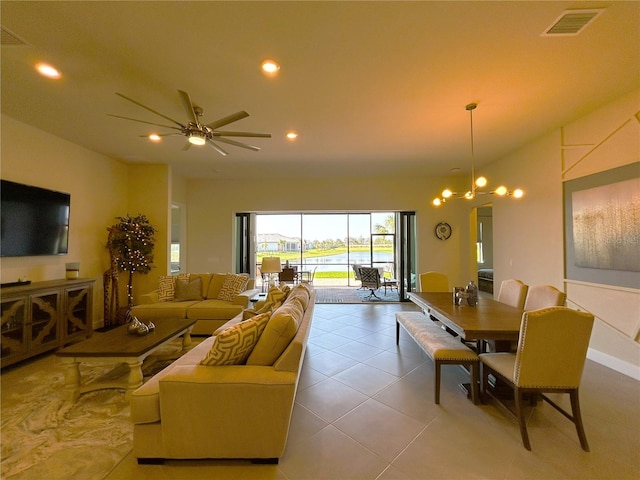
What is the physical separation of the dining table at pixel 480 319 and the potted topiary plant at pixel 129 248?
15.8 ft

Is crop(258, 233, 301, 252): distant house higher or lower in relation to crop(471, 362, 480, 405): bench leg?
higher

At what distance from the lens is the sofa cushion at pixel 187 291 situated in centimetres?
442

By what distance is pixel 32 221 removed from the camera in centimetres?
348

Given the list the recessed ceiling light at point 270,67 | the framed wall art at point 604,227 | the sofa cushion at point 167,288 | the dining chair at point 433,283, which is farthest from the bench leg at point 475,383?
the sofa cushion at point 167,288

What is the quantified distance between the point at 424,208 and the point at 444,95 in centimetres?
391

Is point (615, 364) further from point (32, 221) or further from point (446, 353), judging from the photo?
point (32, 221)

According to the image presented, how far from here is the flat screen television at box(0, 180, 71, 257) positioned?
3186 mm

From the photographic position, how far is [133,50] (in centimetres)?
220

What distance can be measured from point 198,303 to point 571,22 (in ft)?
16.9

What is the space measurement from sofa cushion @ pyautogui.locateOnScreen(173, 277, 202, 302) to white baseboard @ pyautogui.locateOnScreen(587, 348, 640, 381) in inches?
221

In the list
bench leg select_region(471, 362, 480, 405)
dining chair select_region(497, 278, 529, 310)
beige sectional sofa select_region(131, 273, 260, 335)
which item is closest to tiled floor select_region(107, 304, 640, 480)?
bench leg select_region(471, 362, 480, 405)

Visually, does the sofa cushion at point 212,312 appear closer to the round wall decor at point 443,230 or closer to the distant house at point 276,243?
the round wall decor at point 443,230

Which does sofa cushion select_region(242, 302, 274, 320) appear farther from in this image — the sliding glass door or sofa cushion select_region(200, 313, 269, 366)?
the sliding glass door

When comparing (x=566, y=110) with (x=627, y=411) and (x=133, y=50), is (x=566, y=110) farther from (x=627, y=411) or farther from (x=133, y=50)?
(x=133, y=50)
